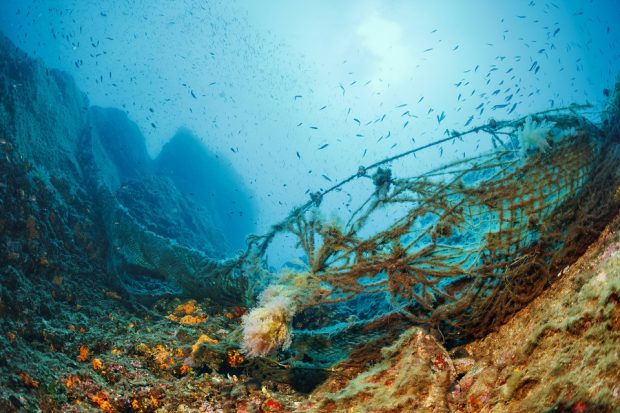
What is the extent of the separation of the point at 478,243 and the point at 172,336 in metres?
4.61

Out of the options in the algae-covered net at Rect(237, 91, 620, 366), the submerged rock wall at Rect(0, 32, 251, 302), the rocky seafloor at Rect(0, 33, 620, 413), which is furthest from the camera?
the submerged rock wall at Rect(0, 32, 251, 302)

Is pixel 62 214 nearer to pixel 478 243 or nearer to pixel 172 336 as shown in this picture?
pixel 172 336

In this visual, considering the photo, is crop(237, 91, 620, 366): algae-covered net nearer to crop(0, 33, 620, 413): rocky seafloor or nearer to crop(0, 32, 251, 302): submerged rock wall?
crop(0, 33, 620, 413): rocky seafloor

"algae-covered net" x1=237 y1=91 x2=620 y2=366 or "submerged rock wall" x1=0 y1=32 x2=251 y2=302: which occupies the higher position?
"submerged rock wall" x1=0 y1=32 x2=251 y2=302

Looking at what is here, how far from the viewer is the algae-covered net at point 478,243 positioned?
3082 millimetres

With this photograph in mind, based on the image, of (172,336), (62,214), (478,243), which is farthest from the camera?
(62,214)

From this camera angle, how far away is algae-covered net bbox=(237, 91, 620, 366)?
308 cm

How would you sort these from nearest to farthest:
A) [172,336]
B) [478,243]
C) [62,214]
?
[478,243], [172,336], [62,214]

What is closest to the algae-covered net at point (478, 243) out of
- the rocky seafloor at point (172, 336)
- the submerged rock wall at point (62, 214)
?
the rocky seafloor at point (172, 336)

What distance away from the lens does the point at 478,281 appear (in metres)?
3.11

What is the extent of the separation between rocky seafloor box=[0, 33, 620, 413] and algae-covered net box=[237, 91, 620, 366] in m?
0.26

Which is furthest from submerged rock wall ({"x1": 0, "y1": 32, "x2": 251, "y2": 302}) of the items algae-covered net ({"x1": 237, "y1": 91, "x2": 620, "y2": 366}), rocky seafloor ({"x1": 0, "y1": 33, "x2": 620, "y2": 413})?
algae-covered net ({"x1": 237, "y1": 91, "x2": 620, "y2": 366})

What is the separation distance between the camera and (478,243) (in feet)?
11.0

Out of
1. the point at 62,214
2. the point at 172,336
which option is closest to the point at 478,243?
the point at 172,336
